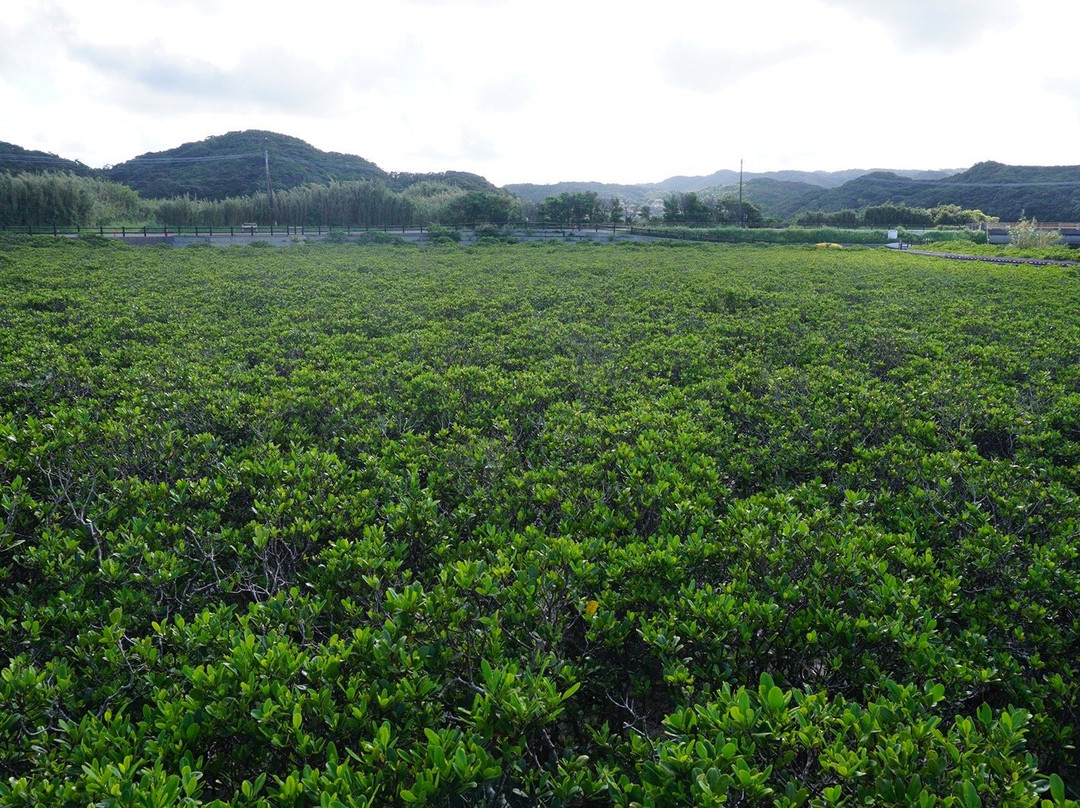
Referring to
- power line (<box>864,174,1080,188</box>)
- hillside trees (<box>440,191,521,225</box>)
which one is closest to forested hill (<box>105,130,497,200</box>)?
hillside trees (<box>440,191,521,225</box>)

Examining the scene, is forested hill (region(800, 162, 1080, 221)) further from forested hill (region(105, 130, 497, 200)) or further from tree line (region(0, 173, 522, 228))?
forested hill (region(105, 130, 497, 200))

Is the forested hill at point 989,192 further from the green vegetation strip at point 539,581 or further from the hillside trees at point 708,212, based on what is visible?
the green vegetation strip at point 539,581

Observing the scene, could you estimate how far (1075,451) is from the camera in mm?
5176

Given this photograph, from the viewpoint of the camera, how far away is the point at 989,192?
93375 millimetres

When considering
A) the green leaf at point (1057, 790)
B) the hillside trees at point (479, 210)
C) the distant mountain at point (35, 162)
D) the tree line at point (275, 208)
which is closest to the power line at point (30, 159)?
the distant mountain at point (35, 162)

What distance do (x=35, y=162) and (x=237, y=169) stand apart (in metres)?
25.4

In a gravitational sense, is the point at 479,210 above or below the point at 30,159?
below

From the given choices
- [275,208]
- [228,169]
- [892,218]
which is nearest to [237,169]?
[228,169]

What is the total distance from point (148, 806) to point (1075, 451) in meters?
6.96

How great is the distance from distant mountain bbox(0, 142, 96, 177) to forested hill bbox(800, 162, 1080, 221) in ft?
418

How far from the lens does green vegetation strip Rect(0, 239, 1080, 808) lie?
2.15 meters

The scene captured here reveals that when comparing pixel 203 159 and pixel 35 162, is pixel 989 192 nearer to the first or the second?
pixel 203 159

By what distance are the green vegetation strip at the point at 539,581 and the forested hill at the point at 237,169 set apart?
76785 millimetres

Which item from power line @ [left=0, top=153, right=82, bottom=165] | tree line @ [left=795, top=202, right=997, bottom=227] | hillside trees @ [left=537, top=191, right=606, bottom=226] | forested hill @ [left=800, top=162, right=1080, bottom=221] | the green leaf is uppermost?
power line @ [left=0, top=153, right=82, bottom=165]
